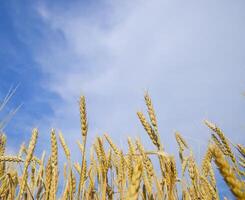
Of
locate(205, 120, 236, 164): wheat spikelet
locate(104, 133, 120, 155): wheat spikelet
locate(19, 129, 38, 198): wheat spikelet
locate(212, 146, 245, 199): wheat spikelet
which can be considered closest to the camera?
locate(212, 146, 245, 199): wheat spikelet

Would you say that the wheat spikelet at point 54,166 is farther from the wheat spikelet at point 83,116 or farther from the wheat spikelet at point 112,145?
the wheat spikelet at point 112,145

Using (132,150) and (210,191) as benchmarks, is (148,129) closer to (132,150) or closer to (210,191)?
(132,150)

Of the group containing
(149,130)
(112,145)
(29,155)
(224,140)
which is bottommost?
(29,155)

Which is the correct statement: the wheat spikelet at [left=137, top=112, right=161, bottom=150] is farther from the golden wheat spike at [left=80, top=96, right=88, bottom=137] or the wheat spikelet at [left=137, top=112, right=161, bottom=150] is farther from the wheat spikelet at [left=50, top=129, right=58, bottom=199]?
the wheat spikelet at [left=50, top=129, right=58, bottom=199]

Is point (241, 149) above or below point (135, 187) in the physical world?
above

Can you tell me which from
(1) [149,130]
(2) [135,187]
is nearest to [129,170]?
(1) [149,130]

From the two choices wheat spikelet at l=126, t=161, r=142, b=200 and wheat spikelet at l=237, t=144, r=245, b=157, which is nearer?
wheat spikelet at l=126, t=161, r=142, b=200

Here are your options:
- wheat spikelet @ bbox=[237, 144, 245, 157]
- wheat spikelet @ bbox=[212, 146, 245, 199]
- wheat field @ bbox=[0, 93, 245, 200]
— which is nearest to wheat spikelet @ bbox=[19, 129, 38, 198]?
wheat field @ bbox=[0, 93, 245, 200]

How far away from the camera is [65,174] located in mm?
2738

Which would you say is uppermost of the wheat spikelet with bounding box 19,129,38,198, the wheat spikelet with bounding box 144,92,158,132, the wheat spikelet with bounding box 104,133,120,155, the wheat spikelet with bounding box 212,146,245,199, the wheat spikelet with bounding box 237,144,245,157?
the wheat spikelet with bounding box 104,133,120,155

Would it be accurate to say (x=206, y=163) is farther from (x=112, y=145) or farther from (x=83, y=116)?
(x=83, y=116)

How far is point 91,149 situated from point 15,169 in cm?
79

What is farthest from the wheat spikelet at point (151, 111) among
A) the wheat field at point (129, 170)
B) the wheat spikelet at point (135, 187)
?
the wheat spikelet at point (135, 187)

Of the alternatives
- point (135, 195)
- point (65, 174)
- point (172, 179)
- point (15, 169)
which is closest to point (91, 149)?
point (65, 174)
